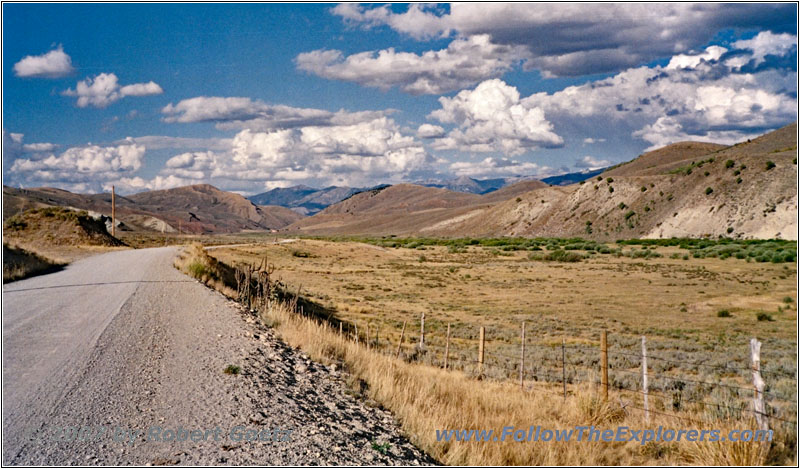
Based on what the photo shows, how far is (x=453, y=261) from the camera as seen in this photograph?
70.8m

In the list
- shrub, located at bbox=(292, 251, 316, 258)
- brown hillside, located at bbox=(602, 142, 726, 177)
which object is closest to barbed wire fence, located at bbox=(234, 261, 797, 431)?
shrub, located at bbox=(292, 251, 316, 258)

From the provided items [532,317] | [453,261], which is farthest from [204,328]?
[453,261]

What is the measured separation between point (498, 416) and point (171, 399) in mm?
5177

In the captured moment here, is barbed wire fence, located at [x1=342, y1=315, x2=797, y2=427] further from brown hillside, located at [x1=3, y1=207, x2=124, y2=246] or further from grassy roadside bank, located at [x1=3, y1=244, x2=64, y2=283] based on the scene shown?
brown hillside, located at [x1=3, y1=207, x2=124, y2=246]

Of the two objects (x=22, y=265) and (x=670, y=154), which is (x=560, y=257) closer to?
(x=22, y=265)

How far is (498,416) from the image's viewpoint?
9.84m

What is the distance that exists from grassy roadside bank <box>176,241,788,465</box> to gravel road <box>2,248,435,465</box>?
1.67 ft

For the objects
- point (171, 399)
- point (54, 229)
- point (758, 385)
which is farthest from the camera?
point (54, 229)

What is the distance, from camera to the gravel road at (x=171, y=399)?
20.5 feet

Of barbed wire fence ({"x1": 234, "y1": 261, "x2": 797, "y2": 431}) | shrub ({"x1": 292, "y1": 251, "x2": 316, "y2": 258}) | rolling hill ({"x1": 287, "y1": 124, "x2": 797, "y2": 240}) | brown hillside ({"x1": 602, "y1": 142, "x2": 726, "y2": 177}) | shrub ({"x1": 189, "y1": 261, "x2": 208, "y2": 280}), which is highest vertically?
brown hillside ({"x1": 602, "y1": 142, "x2": 726, "y2": 177})

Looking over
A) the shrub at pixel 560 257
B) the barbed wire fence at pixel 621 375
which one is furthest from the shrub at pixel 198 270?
the shrub at pixel 560 257

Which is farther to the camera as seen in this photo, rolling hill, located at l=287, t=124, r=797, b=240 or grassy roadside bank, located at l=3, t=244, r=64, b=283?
rolling hill, located at l=287, t=124, r=797, b=240

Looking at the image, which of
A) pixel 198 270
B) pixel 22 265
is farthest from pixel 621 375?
pixel 22 265

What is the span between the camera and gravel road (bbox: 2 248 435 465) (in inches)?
246
